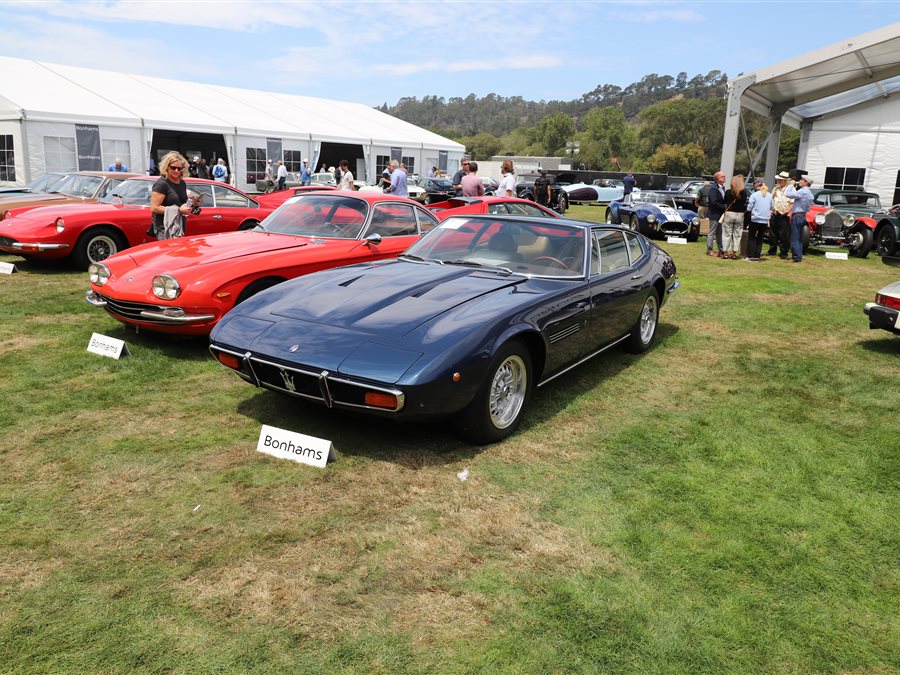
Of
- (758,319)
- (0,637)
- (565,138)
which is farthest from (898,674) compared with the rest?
(565,138)

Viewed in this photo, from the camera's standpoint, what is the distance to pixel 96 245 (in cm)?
934

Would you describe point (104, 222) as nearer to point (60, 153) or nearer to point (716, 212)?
point (716, 212)

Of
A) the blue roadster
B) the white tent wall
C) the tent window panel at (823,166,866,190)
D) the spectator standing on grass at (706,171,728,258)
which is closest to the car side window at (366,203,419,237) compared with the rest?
the blue roadster

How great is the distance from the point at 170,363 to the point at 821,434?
493cm

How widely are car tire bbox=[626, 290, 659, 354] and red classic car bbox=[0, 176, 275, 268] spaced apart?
19.5ft

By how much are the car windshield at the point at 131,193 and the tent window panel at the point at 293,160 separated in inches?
634

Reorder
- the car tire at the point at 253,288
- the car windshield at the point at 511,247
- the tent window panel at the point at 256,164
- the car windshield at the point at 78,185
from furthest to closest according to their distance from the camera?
1. the tent window panel at the point at 256,164
2. the car windshield at the point at 78,185
3. the car tire at the point at 253,288
4. the car windshield at the point at 511,247

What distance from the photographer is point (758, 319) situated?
807 cm

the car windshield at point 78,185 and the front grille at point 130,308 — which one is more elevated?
the car windshield at point 78,185

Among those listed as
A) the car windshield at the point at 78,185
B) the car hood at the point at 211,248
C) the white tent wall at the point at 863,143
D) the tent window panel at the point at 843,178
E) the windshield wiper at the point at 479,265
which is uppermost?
the white tent wall at the point at 863,143

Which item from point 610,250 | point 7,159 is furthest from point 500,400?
point 7,159

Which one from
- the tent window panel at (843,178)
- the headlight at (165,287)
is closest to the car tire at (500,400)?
the headlight at (165,287)

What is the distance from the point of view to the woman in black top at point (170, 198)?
742cm

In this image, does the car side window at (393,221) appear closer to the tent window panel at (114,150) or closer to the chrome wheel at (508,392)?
the chrome wheel at (508,392)
